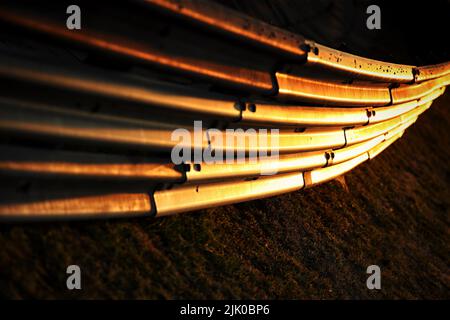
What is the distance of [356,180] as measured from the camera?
25.0 ft

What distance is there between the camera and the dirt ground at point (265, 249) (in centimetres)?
361

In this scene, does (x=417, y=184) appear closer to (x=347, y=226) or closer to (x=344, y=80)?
(x=347, y=226)

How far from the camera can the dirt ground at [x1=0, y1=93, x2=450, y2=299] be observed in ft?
11.9

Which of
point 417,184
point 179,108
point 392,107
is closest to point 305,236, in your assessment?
point 179,108

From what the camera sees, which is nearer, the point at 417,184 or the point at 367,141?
the point at 367,141

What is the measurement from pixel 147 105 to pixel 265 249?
6.30 feet

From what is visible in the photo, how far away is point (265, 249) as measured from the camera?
5105 mm

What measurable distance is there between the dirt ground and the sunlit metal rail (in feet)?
0.66

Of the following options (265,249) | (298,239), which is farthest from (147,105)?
(298,239)

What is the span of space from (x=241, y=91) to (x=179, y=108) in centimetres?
60

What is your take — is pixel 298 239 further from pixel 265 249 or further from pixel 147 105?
pixel 147 105

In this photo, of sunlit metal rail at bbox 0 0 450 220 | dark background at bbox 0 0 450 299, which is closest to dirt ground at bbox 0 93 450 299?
dark background at bbox 0 0 450 299

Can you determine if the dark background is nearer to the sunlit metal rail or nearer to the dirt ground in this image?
the dirt ground

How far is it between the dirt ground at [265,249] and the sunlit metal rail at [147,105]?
0.66 feet
